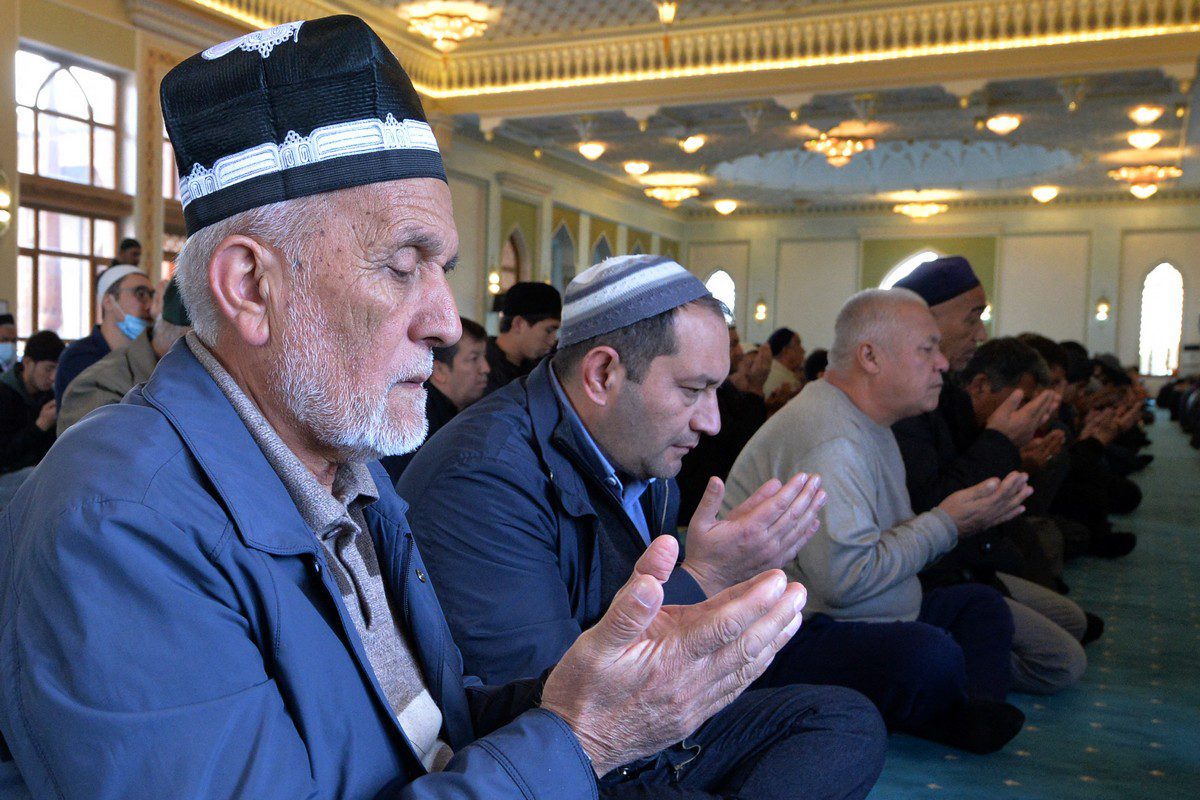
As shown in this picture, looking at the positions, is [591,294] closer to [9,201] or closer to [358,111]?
[358,111]

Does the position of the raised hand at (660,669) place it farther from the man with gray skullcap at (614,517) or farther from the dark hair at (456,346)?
the dark hair at (456,346)

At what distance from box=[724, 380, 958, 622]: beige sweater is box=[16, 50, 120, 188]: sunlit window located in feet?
27.9

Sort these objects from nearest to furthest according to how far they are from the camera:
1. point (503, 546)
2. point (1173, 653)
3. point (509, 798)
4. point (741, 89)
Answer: point (509, 798) < point (503, 546) < point (1173, 653) < point (741, 89)

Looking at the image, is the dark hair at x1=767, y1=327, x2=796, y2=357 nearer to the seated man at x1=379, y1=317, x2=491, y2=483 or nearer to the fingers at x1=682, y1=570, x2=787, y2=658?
the seated man at x1=379, y1=317, x2=491, y2=483

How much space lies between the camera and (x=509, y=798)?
3.21ft

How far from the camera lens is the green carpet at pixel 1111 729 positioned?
2436 mm

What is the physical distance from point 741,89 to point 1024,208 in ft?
35.7

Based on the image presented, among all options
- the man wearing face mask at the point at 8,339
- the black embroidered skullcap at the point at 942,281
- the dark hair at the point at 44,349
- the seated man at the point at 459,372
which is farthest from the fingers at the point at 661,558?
the man wearing face mask at the point at 8,339

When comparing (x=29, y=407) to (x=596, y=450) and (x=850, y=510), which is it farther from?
(x=850, y=510)

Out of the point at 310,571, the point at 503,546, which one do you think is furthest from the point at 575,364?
the point at 310,571

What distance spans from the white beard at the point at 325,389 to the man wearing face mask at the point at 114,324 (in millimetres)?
3611

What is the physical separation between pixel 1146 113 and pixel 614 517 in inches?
517

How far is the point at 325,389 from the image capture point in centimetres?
113

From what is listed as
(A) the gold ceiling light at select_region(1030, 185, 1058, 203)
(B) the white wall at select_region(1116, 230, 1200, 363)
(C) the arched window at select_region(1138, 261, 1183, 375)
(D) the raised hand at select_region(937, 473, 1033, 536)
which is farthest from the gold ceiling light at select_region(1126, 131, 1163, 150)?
(D) the raised hand at select_region(937, 473, 1033, 536)
